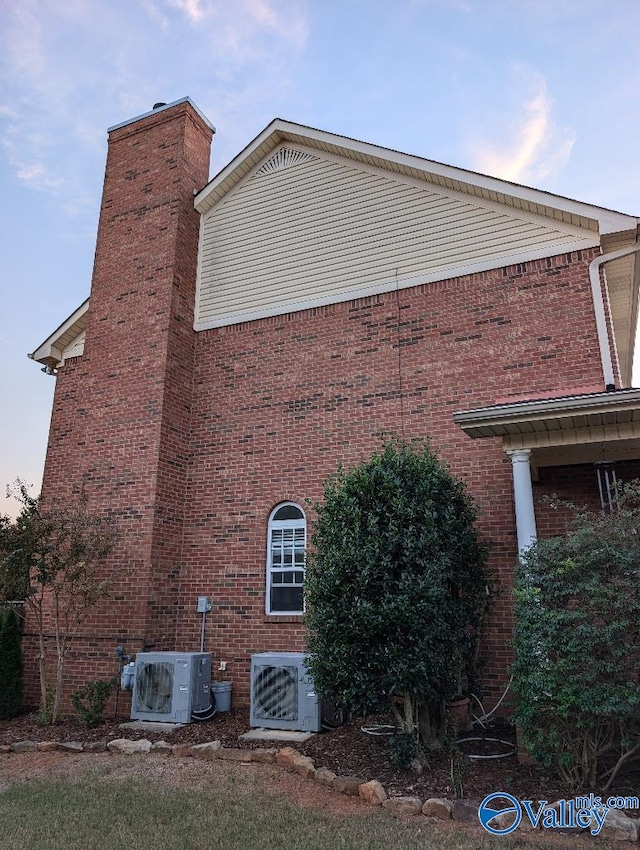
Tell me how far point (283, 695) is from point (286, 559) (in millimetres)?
2156

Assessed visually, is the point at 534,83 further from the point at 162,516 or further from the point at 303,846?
the point at 303,846

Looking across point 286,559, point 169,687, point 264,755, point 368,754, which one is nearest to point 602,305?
point 286,559

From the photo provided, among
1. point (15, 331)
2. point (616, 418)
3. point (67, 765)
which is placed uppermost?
point (15, 331)

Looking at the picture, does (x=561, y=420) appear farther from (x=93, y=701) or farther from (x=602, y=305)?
(x=93, y=701)

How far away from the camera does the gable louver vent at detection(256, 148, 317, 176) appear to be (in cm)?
1087

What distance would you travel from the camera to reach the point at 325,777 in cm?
547

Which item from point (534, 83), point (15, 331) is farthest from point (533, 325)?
point (15, 331)

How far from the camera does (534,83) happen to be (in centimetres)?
934

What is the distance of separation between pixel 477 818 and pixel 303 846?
4.66 ft

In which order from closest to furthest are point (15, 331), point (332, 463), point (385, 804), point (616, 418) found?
point (385, 804), point (616, 418), point (332, 463), point (15, 331)

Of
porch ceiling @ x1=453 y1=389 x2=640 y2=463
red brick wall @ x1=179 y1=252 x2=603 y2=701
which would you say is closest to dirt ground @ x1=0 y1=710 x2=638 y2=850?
red brick wall @ x1=179 y1=252 x2=603 y2=701

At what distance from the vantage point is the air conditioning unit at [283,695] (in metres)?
7.21

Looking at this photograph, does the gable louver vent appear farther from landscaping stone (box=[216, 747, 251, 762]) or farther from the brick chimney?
landscaping stone (box=[216, 747, 251, 762])

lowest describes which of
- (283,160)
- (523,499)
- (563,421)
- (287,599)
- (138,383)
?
(287,599)
